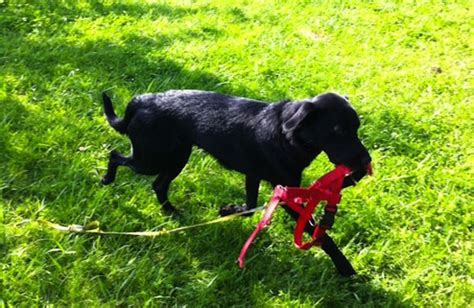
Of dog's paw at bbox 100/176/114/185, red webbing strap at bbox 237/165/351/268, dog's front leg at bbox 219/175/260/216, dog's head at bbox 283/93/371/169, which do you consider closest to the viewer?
dog's head at bbox 283/93/371/169

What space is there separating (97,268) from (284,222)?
1249 mm

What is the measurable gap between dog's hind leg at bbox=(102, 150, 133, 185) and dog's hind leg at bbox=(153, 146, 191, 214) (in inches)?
8.8

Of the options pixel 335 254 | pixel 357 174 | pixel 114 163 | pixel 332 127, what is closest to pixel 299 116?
pixel 332 127

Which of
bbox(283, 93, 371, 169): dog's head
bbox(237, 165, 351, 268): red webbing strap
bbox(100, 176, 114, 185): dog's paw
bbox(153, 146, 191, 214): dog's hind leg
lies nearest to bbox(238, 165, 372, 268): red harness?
bbox(237, 165, 351, 268): red webbing strap

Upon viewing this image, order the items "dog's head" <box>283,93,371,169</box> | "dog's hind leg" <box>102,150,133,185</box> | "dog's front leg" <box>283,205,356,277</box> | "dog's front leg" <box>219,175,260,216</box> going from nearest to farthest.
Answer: "dog's head" <box>283,93,371,169</box>
"dog's front leg" <box>283,205,356,277</box>
"dog's front leg" <box>219,175,260,216</box>
"dog's hind leg" <box>102,150,133,185</box>

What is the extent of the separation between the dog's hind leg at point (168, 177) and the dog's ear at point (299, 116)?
0.90 m

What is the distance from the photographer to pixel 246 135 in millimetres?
3207

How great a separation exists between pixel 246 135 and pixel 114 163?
3.57 ft

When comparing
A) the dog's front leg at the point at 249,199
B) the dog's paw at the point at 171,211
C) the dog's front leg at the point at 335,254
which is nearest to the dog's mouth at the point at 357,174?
the dog's front leg at the point at 335,254

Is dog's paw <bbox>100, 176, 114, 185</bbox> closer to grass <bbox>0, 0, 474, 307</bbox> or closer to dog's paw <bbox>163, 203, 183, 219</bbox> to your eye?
grass <bbox>0, 0, 474, 307</bbox>

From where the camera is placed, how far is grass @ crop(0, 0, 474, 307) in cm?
328

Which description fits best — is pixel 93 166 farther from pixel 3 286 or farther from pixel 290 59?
pixel 290 59

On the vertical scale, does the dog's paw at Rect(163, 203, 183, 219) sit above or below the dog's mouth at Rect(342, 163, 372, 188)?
below

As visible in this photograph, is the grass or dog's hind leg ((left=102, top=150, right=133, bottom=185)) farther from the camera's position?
dog's hind leg ((left=102, top=150, right=133, bottom=185))
